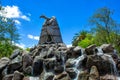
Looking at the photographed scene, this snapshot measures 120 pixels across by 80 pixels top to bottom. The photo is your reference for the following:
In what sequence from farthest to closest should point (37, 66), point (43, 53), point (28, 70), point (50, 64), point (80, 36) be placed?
point (80, 36) < point (43, 53) < point (28, 70) < point (37, 66) < point (50, 64)

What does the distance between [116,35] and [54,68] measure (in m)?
27.2

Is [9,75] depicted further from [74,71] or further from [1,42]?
[1,42]

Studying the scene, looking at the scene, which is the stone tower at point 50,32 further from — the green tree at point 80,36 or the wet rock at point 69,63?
the green tree at point 80,36

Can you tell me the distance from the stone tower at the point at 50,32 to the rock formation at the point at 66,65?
4050mm

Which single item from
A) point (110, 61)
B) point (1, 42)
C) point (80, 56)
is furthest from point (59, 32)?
point (1, 42)

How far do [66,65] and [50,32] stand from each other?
811 centimetres

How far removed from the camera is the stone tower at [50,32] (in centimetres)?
3291

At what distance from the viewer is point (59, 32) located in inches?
1328

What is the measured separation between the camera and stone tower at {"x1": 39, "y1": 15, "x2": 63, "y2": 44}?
108 feet

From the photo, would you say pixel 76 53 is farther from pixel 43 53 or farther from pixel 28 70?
pixel 28 70

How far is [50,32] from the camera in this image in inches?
1299

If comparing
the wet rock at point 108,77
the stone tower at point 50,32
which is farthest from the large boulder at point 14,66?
the wet rock at point 108,77

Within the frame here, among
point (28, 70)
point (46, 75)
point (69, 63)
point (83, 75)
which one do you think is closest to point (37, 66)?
point (28, 70)

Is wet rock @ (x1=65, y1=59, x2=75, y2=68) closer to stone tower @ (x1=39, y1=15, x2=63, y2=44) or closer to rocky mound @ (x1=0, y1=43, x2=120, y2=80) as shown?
rocky mound @ (x1=0, y1=43, x2=120, y2=80)
